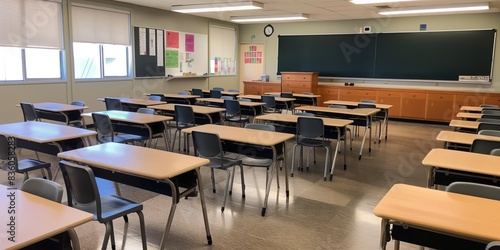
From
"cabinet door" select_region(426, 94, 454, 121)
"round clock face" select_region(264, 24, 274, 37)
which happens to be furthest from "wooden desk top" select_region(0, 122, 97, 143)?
"round clock face" select_region(264, 24, 274, 37)

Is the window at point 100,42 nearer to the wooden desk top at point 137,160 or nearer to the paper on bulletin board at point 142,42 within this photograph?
the paper on bulletin board at point 142,42

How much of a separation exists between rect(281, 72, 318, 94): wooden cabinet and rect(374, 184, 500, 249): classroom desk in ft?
30.0

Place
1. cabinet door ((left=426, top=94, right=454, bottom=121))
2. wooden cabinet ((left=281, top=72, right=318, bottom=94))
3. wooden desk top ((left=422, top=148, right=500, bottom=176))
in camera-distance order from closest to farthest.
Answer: wooden desk top ((left=422, top=148, right=500, bottom=176)) → cabinet door ((left=426, top=94, right=454, bottom=121)) → wooden cabinet ((left=281, top=72, right=318, bottom=94))

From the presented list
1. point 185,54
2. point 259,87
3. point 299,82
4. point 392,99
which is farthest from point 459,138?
point 259,87

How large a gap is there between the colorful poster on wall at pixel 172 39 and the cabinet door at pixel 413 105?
21.2 ft

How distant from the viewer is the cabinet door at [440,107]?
981 cm

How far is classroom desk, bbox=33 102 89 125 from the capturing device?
5.92 meters

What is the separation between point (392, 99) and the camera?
1052 centimetres

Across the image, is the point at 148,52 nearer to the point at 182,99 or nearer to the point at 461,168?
the point at 182,99

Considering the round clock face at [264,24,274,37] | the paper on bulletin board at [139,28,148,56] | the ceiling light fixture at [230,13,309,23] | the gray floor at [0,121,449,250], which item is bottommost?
the gray floor at [0,121,449,250]

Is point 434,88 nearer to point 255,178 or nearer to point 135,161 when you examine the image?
point 255,178

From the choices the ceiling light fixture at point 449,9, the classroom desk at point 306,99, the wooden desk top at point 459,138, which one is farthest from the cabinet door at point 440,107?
the wooden desk top at point 459,138

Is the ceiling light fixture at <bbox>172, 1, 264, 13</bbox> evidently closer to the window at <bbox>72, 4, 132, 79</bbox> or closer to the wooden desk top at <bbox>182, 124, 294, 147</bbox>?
the window at <bbox>72, 4, 132, 79</bbox>

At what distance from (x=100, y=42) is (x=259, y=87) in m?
5.53
